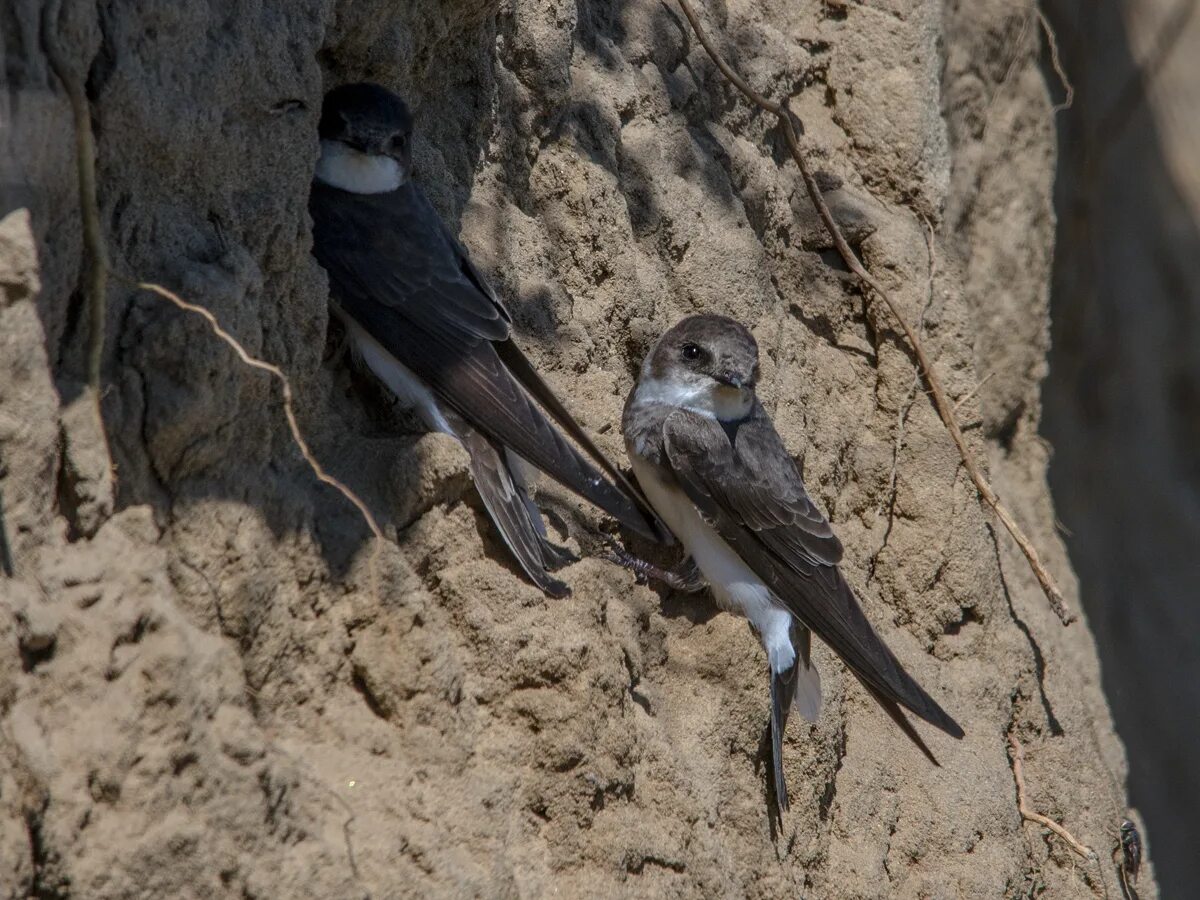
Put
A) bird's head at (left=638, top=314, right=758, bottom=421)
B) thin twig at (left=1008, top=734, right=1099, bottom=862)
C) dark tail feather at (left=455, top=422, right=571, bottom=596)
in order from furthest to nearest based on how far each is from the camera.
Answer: thin twig at (left=1008, top=734, right=1099, bottom=862) → bird's head at (left=638, top=314, right=758, bottom=421) → dark tail feather at (left=455, top=422, right=571, bottom=596)

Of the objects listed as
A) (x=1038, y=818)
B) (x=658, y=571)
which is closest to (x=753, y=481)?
(x=658, y=571)

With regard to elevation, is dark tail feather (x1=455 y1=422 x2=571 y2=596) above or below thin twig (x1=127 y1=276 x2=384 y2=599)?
below

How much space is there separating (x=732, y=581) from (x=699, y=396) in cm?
44

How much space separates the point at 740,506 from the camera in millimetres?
3740

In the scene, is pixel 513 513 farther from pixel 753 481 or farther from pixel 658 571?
pixel 753 481

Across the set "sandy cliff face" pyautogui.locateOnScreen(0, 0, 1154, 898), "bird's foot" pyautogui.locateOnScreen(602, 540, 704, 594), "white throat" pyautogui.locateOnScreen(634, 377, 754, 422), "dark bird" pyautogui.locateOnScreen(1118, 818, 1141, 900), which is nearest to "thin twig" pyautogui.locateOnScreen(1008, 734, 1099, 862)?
"sandy cliff face" pyautogui.locateOnScreen(0, 0, 1154, 898)

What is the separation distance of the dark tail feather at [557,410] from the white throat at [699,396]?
0.32 meters

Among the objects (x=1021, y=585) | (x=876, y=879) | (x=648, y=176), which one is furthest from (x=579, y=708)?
(x=1021, y=585)

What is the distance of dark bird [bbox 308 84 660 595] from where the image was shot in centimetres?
320

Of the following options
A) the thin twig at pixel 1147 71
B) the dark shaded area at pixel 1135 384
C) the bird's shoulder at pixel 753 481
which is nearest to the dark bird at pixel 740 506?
the bird's shoulder at pixel 753 481

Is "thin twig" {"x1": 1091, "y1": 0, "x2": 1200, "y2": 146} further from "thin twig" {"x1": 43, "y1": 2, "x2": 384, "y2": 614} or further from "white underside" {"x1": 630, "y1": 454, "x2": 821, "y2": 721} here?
"thin twig" {"x1": 43, "y1": 2, "x2": 384, "y2": 614}

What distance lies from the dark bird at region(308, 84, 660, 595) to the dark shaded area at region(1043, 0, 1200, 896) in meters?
4.16

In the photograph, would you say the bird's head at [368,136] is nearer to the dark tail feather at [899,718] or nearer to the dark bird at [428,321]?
the dark bird at [428,321]

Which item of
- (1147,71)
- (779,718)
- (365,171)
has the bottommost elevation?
(779,718)
